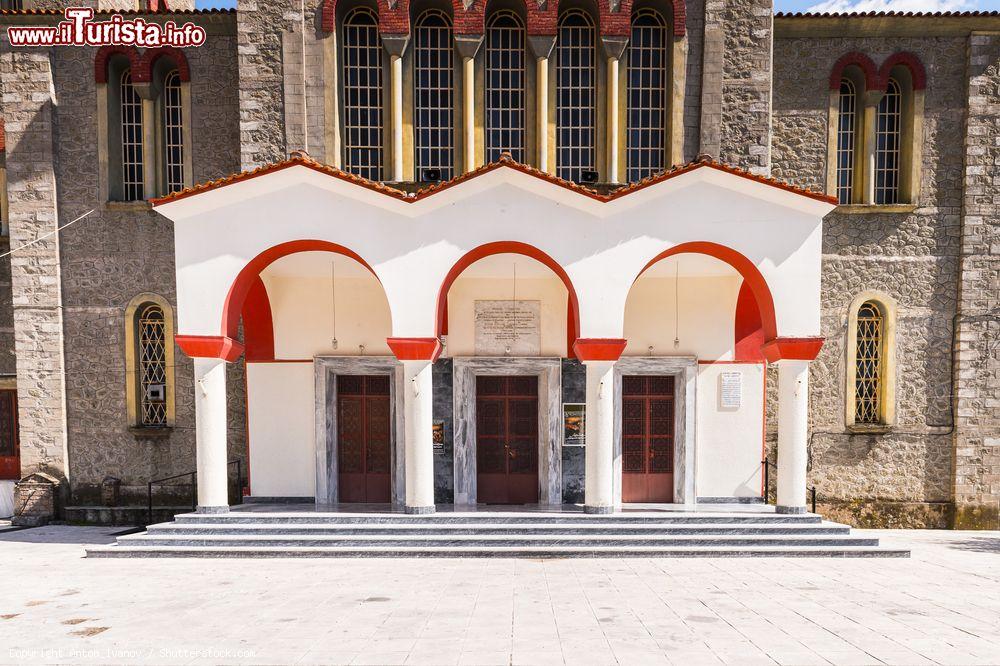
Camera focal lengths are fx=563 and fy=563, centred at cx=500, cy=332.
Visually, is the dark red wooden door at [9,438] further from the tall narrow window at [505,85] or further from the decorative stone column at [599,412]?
the decorative stone column at [599,412]

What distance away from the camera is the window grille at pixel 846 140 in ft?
37.6

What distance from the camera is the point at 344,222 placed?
8930mm

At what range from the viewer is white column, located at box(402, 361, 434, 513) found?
888 centimetres

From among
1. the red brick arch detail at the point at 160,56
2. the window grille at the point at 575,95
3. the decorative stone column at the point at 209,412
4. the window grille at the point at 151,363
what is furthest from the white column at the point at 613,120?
the window grille at the point at 151,363

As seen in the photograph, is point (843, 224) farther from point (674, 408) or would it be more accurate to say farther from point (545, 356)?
point (545, 356)

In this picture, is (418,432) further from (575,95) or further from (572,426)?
(575,95)

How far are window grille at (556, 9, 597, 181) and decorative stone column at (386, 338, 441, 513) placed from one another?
4.75 meters

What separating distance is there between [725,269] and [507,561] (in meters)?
6.31

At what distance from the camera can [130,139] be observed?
38.1 ft

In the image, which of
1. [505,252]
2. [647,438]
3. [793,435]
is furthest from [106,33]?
[793,435]

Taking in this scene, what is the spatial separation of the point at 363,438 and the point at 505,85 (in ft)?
24.2

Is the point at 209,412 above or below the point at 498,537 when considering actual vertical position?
above

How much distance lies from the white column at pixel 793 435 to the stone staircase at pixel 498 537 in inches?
12.1

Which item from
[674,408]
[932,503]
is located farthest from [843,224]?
[932,503]
